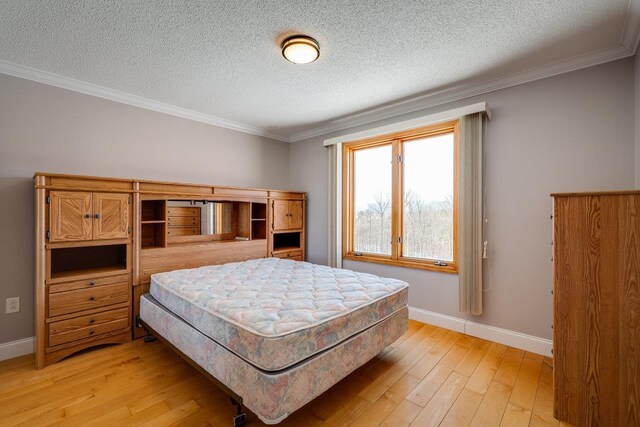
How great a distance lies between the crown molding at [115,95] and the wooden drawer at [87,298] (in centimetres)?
192

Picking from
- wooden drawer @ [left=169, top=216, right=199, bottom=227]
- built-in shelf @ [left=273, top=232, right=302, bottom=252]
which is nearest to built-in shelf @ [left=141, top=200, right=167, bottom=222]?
wooden drawer @ [left=169, top=216, right=199, bottom=227]

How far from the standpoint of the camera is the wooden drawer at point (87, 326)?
89.7 inches

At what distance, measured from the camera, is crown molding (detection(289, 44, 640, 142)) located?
222 centimetres

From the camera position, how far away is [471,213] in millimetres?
2756

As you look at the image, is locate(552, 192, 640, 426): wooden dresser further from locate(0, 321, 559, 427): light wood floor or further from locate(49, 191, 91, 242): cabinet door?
locate(49, 191, 91, 242): cabinet door

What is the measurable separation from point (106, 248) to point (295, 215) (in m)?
2.29

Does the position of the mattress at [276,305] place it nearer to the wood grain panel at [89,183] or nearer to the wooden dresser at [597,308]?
the wood grain panel at [89,183]

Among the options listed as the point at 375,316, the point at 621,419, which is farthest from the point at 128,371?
the point at 621,419

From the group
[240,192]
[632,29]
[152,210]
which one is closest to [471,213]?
[632,29]

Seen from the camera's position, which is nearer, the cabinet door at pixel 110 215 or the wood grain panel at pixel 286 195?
the cabinet door at pixel 110 215

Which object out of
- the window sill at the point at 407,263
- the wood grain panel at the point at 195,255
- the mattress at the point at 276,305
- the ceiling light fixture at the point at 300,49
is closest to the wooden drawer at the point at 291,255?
the wood grain panel at the point at 195,255

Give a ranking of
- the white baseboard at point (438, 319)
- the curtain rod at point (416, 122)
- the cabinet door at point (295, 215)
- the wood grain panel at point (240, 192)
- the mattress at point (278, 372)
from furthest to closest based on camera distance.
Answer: the cabinet door at point (295, 215)
the wood grain panel at point (240, 192)
the white baseboard at point (438, 319)
the curtain rod at point (416, 122)
the mattress at point (278, 372)

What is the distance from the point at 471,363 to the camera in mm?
2303

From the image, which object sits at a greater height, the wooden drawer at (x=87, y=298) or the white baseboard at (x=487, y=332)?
the wooden drawer at (x=87, y=298)
